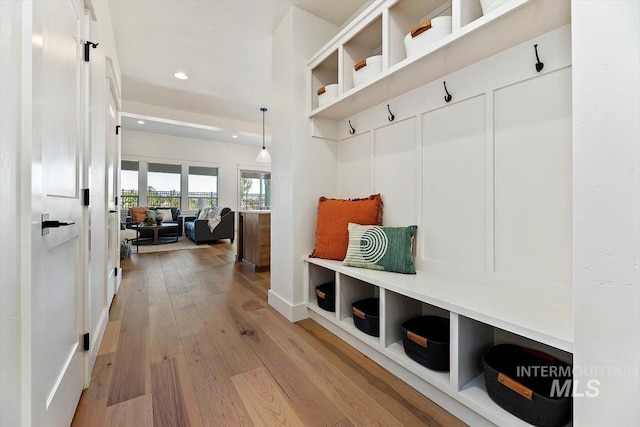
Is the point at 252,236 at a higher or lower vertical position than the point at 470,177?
lower

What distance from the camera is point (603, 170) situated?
0.76 metres

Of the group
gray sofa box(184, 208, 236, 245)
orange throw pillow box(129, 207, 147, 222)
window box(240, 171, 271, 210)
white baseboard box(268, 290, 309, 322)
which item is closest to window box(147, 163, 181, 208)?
orange throw pillow box(129, 207, 147, 222)

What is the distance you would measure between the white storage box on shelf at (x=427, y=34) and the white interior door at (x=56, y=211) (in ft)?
4.98

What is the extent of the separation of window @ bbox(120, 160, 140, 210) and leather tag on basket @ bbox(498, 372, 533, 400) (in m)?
8.27

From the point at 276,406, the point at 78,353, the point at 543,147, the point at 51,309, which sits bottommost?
the point at 276,406

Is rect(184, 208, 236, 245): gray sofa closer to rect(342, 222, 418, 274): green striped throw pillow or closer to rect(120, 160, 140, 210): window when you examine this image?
rect(120, 160, 140, 210): window

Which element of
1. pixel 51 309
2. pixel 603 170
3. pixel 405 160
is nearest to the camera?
pixel 603 170

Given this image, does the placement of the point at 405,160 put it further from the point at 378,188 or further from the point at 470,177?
the point at 470,177

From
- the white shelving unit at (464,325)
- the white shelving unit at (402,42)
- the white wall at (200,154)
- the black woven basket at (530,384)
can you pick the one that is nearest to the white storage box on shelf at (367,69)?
the white shelving unit at (402,42)

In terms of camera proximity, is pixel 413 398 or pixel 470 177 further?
pixel 470 177

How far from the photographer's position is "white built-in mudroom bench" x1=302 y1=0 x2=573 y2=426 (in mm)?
1153

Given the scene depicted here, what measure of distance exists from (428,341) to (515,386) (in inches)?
14.4

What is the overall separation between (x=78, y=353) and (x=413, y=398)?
1.64 meters

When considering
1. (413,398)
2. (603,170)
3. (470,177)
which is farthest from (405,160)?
(413,398)
